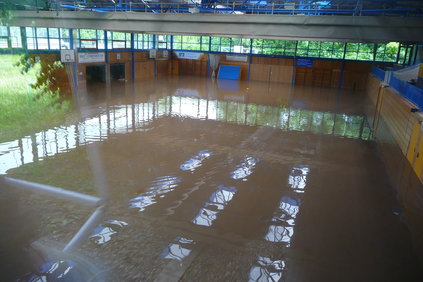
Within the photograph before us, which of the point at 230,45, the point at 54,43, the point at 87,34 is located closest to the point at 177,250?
the point at 54,43

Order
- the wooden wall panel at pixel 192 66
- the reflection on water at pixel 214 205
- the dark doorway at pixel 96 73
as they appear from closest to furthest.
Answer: the reflection on water at pixel 214 205, the dark doorway at pixel 96 73, the wooden wall panel at pixel 192 66

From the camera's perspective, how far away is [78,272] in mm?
4910

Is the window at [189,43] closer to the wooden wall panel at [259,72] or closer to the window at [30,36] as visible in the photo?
the wooden wall panel at [259,72]

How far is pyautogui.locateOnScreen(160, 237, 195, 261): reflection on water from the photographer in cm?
537

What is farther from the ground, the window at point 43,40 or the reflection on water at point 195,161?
the window at point 43,40

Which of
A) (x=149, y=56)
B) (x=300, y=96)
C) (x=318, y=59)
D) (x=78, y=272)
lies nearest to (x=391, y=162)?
(x=78, y=272)

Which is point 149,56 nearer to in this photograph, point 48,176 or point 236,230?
point 48,176

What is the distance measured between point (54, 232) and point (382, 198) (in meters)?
7.10

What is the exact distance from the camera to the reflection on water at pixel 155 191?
7.10m

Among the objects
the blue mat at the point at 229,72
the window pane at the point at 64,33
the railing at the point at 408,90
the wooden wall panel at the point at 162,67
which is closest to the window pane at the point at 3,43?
the railing at the point at 408,90

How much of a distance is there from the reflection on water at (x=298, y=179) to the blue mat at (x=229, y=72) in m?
24.1

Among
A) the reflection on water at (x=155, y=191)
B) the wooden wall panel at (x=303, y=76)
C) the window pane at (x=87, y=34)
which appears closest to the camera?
the reflection on water at (x=155, y=191)

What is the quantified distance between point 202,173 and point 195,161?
0.93 metres

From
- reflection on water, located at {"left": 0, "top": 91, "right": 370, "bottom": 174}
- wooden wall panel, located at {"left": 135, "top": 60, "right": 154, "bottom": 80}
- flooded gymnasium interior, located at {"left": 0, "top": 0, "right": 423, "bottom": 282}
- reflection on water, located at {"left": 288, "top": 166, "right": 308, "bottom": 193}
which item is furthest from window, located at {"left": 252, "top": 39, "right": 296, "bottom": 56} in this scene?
reflection on water, located at {"left": 288, "top": 166, "right": 308, "bottom": 193}
